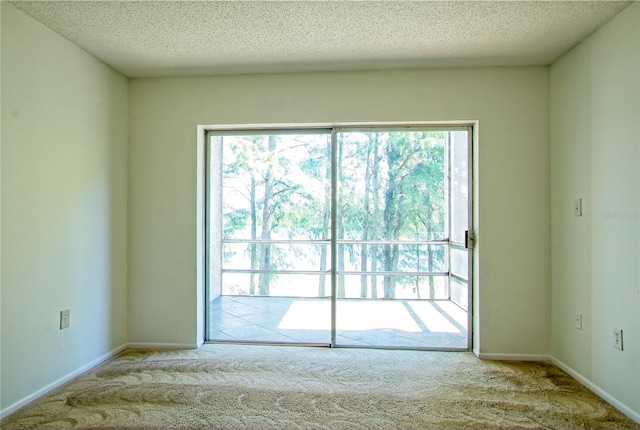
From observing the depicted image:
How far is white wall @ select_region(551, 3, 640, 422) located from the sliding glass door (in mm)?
680

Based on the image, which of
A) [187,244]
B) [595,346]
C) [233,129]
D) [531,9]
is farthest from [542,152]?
[187,244]

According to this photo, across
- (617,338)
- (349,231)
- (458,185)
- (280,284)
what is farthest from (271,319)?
(617,338)

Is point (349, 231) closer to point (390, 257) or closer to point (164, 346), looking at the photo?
point (390, 257)

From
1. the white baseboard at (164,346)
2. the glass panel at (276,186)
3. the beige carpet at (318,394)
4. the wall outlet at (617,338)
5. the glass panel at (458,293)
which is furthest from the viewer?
the glass panel at (458,293)

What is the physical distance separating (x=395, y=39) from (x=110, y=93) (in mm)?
2231

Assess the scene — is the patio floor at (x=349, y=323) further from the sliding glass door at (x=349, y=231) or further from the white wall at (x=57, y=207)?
the white wall at (x=57, y=207)

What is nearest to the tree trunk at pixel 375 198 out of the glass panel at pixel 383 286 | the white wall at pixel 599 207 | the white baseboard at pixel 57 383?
the glass panel at pixel 383 286

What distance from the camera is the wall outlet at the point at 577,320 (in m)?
2.47

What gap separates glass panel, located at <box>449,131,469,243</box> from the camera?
338 centimetres

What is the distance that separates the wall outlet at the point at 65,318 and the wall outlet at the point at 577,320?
346cm

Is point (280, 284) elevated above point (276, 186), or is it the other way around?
point (276, 186)

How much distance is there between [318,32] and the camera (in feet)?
7.68

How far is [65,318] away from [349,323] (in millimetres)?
2329

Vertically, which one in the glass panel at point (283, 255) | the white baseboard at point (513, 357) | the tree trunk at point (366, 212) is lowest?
the white baseboard at point (513, 357)
